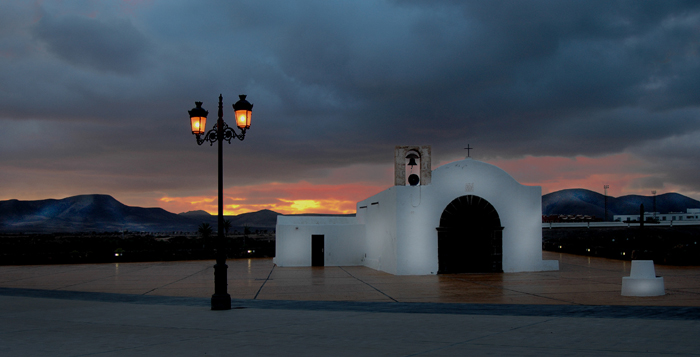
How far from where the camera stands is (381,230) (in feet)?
94.0

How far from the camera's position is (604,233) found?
Result: 218ft

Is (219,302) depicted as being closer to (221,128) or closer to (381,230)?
(221,128)

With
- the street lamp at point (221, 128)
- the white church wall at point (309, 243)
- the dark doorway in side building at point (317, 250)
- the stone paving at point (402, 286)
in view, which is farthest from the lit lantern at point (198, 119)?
the dark doorway in side building at point (317, 250)

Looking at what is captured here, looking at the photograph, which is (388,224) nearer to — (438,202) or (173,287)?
(438,202)

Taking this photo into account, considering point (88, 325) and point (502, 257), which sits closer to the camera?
point (88, 325)

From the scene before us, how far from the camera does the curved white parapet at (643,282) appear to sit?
51.0 feet

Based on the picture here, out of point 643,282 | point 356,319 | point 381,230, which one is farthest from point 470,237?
point 356,319

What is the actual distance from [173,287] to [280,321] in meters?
10.5

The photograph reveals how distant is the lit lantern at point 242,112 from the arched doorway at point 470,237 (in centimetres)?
1376

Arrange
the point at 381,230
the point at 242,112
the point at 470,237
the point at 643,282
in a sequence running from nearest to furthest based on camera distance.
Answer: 1. the point at 242,112
2. the point at 643,282
3. the point at 470,237
4. the point at 381,230

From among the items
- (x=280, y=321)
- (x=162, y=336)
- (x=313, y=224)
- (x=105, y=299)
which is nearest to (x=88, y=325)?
(x=162, y=336)

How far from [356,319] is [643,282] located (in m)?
9.24

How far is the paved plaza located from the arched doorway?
175 inches

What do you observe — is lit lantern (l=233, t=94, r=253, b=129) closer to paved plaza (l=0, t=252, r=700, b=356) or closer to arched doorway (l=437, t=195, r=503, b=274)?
paved plaza (l=0, t=252, r=700, b=356)
